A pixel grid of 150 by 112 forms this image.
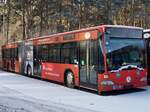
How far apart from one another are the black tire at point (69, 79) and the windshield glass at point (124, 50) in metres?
3.15

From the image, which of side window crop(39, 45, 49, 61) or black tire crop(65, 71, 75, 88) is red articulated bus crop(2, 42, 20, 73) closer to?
side window crop(39, 45, 49, 61)

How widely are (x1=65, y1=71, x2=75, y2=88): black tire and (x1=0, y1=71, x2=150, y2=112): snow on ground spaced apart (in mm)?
651

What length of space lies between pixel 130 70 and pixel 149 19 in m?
39.3

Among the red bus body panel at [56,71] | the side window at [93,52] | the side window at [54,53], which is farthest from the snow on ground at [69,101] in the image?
the side window at [54,53]

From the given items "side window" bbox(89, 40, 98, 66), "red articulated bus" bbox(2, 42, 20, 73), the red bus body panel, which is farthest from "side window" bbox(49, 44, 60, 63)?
"red articulated bus" bbox(2, 42, 20, 73)

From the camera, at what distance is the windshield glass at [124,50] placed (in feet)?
45.5

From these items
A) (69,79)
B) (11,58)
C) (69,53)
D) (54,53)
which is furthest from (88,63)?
(11,58)

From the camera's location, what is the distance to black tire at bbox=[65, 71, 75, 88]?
16547mm

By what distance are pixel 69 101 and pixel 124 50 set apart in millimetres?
3144

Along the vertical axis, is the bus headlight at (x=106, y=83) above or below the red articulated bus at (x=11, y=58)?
below

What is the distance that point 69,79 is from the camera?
16.9 metres

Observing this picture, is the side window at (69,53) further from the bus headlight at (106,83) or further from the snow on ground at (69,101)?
the bus headlight at (106,83)

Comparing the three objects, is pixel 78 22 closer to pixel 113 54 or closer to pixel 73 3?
pixel 73 3

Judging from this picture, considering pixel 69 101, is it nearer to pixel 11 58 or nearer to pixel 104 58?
pixel 104 58
